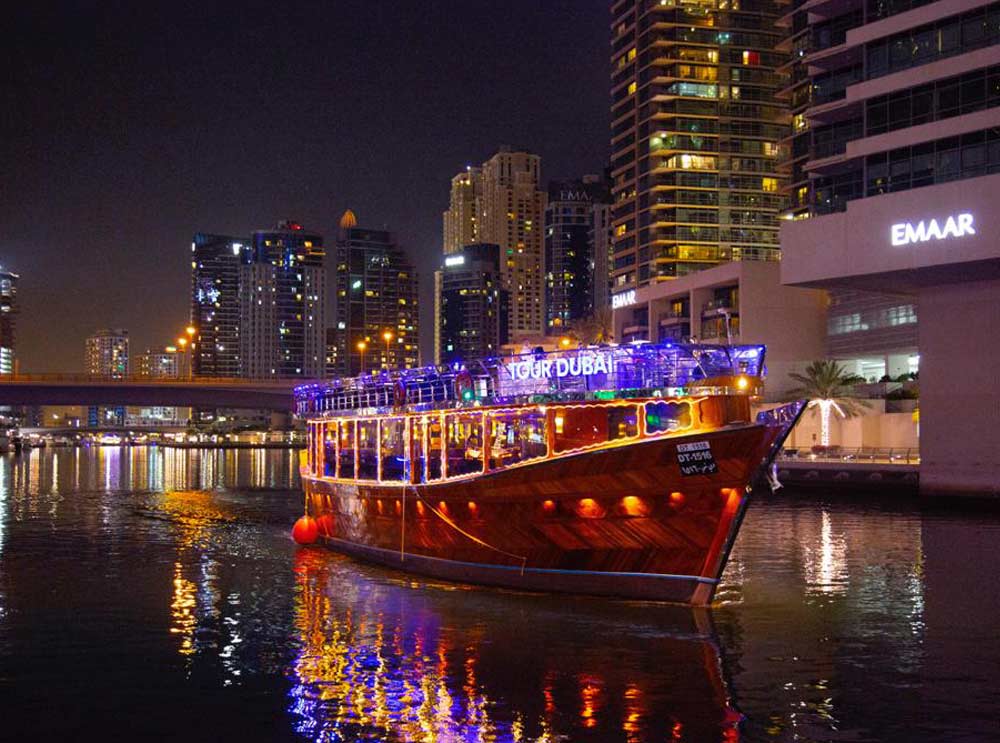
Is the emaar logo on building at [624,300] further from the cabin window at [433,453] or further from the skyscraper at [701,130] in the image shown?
the cabin window at [433,453]

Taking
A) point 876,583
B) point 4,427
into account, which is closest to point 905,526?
point 876,583

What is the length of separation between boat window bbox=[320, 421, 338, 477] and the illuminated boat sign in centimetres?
984

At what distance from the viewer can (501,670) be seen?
688 inches

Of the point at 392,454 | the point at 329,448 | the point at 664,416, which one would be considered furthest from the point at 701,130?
the point at 664,416

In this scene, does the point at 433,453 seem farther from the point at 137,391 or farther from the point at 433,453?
the point at 137,391

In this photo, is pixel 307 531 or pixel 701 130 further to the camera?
pixel 701 130

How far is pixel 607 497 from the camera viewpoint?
851 inches

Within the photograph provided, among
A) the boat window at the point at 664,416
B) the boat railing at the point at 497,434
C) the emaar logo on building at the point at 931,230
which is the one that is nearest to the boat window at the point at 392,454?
the boat railing at the point at 497,434

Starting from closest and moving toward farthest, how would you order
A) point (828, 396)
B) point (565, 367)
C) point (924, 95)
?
point (565, 367) < point (924, 95) < point (828, 396)

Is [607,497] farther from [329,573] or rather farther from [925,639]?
[329,573]

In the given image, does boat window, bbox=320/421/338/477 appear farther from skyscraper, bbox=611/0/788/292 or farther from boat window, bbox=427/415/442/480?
skyscraper, bbox=611/0/788/292

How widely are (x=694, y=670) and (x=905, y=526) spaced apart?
23645 mm

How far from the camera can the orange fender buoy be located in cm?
3350

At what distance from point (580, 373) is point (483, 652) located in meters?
6.60
